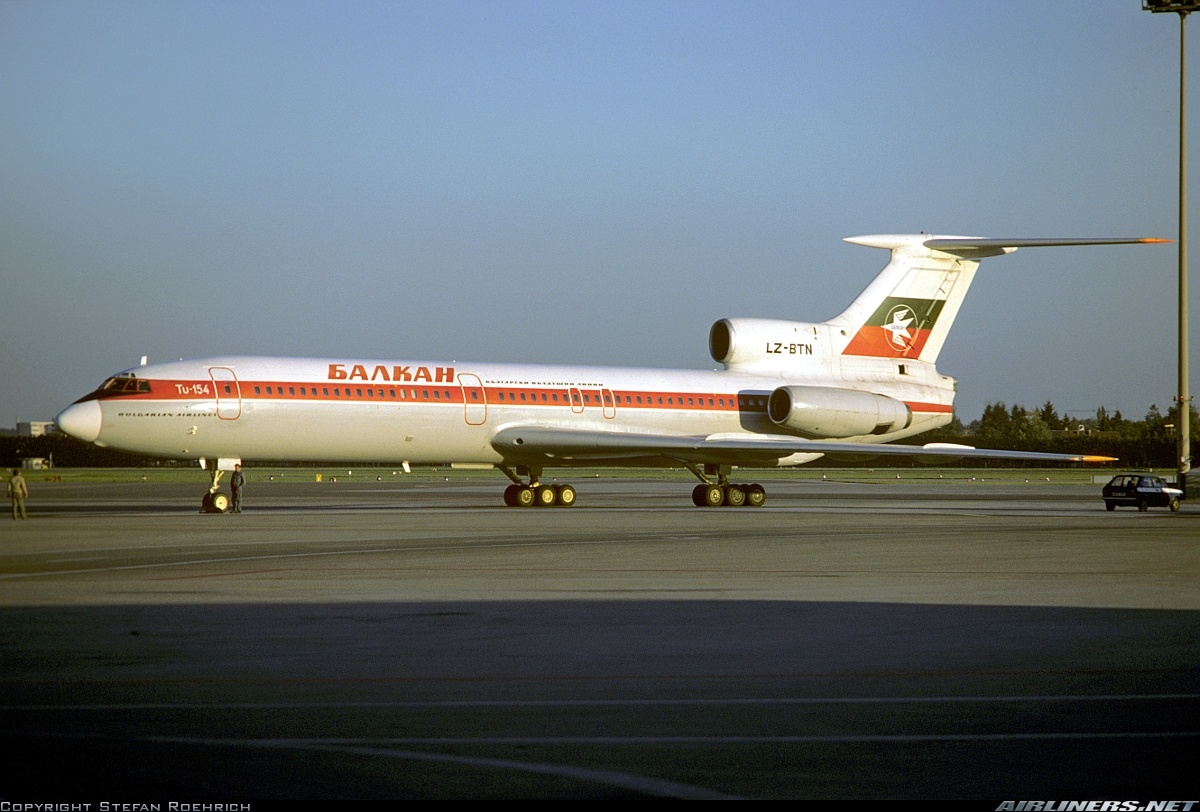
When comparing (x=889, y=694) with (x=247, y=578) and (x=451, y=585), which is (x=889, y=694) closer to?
(x=451, y=585)

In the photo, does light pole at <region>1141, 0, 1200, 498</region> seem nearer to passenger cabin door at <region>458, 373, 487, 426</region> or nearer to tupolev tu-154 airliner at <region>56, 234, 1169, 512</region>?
tupolev tu-154 airliner at <region>56, 234, 1169, 512</region>

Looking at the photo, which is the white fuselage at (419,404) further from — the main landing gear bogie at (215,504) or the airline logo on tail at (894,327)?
the main landing gear bogie at (215,504)

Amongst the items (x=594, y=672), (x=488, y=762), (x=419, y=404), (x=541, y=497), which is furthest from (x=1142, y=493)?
(x=488, y=762)

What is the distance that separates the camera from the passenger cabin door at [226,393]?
3212 centimetres

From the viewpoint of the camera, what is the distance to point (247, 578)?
51.5 feet

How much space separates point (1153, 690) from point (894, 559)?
10577 millimetres

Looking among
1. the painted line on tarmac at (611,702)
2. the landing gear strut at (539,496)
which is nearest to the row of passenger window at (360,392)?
the landing gear strut at (539,496)

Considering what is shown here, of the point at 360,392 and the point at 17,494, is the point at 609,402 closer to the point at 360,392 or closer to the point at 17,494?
the point at 360,392

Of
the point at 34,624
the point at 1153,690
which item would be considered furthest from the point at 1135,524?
the point at 34,624

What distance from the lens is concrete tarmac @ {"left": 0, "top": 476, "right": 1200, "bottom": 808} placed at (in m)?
6.30

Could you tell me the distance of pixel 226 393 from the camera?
106 feet

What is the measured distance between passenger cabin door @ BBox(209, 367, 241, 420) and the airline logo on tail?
61.6ft

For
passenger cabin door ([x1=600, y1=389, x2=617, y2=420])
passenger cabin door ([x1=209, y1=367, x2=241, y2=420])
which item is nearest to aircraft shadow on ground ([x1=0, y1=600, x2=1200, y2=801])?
passenger cabin door ([x1=209, y1=367, x2=241, y2=420])

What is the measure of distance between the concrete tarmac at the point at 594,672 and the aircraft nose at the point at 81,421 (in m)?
11.1
